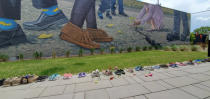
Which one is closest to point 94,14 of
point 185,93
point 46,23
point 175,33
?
point 46,23

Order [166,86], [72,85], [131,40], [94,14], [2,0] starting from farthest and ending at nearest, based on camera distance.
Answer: [131,40] < [94,14] < [2,0] < [72,85] < [166,86]

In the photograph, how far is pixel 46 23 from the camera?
774 centimetres

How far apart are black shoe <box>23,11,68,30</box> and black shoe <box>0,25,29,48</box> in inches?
24.7

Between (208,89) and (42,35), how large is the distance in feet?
32.4

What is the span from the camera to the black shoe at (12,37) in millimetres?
6719

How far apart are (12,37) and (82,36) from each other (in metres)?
5.40

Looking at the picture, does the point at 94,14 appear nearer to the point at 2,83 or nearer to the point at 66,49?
the point at 66,49

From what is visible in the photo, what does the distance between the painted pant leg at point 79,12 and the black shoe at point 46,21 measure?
0.82 meters

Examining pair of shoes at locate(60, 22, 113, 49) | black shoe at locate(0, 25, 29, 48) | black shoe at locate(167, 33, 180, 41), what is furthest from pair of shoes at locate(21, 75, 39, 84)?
black shoe at locate(167, 33, 180, 41)

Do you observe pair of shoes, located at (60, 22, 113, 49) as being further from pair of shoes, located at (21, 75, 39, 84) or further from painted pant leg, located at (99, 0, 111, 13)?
pair of shoes, located at (21, 75, 39, 84)

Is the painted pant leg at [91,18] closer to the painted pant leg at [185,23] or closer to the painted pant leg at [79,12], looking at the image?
the painted pant leg at [79,12]

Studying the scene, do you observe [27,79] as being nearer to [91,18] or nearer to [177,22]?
[91,18]

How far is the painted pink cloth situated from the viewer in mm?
12131

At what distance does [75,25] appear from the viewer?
8602 mm
